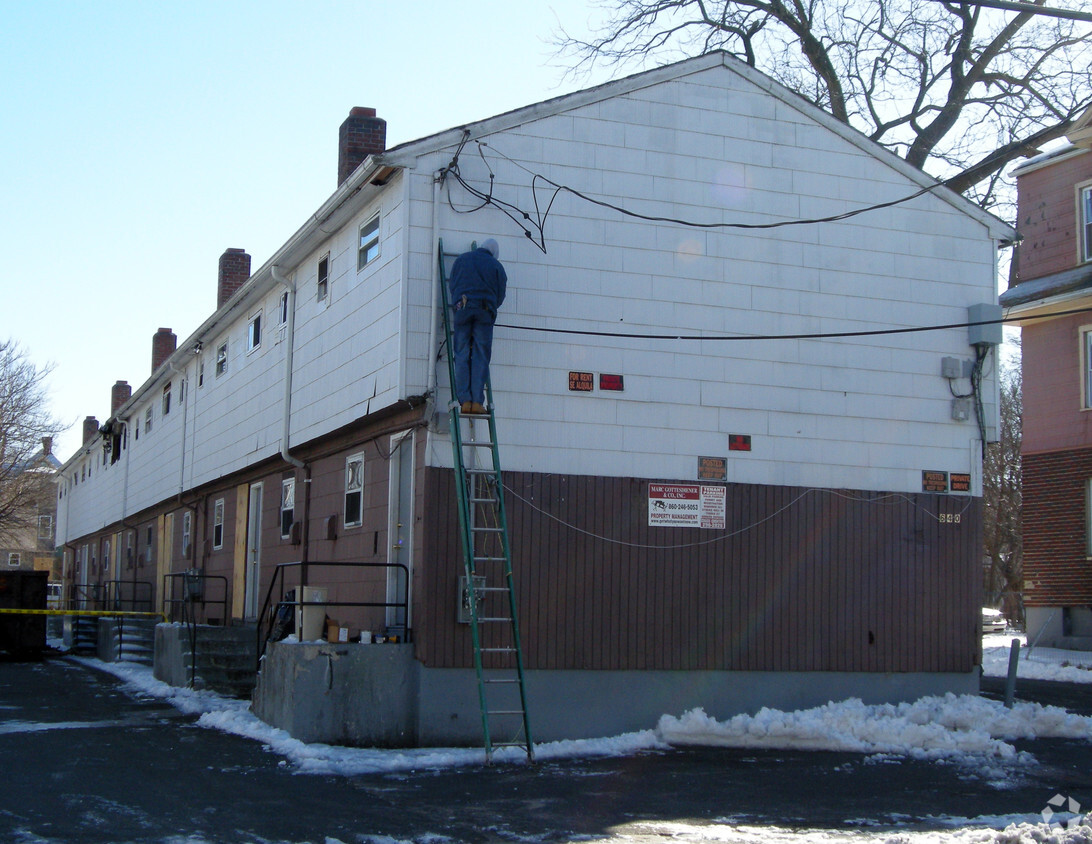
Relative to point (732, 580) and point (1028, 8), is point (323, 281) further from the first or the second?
point (1028, 8)

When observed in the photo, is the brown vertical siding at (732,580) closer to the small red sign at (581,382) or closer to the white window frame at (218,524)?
the small red sign at (581,382)

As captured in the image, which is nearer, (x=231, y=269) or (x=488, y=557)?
(x=488, y=557)

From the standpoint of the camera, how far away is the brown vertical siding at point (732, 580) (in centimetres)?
1311

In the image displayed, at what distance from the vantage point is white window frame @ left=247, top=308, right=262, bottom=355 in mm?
19953

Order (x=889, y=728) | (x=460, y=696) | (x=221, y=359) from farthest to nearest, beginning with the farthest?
(x=221, y=359)
(x=889, y=728)
(x=460, y=696)

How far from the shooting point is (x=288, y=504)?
18250mm

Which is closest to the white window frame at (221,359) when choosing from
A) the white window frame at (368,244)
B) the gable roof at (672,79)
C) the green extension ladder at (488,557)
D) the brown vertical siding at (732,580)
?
the white window frame at (368,244)

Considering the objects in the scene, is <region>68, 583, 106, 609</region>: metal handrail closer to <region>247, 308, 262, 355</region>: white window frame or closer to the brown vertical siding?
<region>247, 308, 262, 355</region>: white window frame

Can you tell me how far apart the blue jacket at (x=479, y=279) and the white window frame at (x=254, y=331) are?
8.01 metres

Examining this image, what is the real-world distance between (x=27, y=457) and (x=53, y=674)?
97.8 ft

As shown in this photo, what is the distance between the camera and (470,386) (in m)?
12.5

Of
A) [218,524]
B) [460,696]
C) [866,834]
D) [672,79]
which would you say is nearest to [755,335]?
[672,79]

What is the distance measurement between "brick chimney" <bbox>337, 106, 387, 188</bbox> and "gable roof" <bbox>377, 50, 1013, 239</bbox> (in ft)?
11.9

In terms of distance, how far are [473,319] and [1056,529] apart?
18252 millimetres
